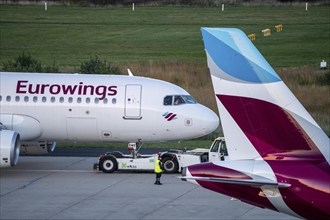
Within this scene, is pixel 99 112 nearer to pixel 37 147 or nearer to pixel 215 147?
pixel 37 147

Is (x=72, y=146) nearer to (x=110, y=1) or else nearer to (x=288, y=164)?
(x=288, y=164)

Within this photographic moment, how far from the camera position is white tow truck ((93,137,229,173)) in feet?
112

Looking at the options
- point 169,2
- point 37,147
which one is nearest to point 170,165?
point 37,147

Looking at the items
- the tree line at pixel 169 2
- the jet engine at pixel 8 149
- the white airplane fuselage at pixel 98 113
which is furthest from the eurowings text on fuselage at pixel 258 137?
the tree line at pixel 169 2

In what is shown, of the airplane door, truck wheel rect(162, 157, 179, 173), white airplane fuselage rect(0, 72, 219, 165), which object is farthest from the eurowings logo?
truck wheel rect(162, 157, 179, 173)

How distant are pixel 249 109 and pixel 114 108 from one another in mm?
16979

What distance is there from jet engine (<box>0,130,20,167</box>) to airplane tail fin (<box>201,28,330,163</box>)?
1588cm

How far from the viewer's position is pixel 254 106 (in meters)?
17.7

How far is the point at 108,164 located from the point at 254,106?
57.0ft

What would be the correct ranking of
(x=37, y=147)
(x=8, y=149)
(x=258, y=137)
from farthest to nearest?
1. (x=37, y=147)
2. (x=8, y=149)
3. (x=258, y=137)

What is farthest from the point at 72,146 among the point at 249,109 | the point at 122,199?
the point at 249,109

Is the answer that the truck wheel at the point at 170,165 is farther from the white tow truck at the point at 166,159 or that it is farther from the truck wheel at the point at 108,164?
the truck wheel at the point at 108,164

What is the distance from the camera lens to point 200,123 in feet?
113

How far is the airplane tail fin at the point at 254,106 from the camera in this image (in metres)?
17.4
